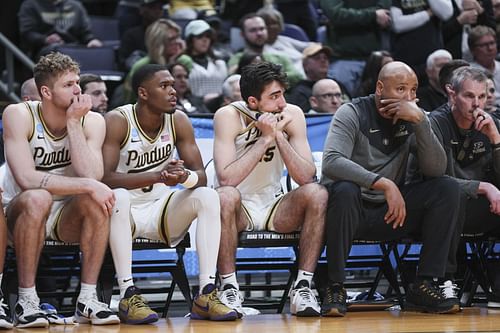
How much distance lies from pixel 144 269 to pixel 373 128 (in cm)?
183

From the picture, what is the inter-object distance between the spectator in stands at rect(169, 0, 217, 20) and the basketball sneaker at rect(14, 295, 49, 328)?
6.93 m

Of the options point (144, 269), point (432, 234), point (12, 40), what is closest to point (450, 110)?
point (432, 234)

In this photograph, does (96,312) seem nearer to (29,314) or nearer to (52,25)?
(29,314)

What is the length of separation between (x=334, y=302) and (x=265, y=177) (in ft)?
3.44

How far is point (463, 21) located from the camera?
11.6 meters

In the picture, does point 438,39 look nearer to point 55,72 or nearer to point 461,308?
point 461,308

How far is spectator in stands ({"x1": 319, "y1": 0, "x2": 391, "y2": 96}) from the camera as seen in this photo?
1147cm

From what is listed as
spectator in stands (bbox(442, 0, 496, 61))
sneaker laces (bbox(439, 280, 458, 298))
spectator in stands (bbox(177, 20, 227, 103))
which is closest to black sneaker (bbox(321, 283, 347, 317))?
sneaker laces (bbox(439, 280, 458, 298))

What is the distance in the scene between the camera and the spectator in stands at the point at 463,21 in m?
11.6

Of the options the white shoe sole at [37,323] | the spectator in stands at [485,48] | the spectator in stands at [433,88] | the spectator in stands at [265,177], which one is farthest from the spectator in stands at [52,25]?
the white shoe sole at [37,323]

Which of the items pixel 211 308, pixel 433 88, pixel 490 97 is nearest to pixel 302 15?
pixel 433 88

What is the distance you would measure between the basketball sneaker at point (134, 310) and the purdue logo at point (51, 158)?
909 mm

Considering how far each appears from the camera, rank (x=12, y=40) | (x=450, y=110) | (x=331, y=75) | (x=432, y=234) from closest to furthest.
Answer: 1. (x=432, y=234)
2. (x=450, y=110)
3. (x=331, y=75)
4. (x=12, y=40)

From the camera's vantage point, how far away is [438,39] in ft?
37.9
